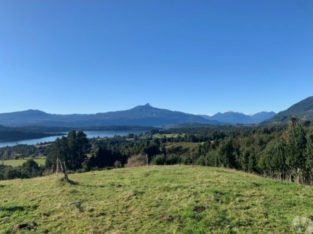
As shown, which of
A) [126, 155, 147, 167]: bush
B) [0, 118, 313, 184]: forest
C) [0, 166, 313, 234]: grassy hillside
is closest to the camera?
[0, 166, 313, 234]: grassy hillside

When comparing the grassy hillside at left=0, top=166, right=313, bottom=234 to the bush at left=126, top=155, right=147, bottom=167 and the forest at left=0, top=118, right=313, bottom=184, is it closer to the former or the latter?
the forest at left=0, top=118, right=313, bottom=184

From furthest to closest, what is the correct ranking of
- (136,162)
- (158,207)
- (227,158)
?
(227,158) → (136,162) → (158,207)

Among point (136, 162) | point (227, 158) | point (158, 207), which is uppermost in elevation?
point (158, 207)

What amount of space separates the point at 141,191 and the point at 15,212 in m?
6.49

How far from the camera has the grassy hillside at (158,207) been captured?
43.8 feet

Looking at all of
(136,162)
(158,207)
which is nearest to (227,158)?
(136,162)

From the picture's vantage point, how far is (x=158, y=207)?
15680mm

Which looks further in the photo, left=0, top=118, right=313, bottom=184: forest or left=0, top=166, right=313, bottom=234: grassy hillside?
left=0, top=118, right=313, bottom=184: forest

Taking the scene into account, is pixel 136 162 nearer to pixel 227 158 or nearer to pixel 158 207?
pixel 227 158

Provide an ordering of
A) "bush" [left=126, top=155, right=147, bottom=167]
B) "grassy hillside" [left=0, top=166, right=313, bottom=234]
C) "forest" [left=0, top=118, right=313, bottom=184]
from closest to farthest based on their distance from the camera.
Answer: "grassy hillside" [left=0, top=166, right=313, bottom=234] → "forest" [left=0, top=118, right=313, bottom=184] → "bush" [left=126, top=155, right=147, bottom=167]

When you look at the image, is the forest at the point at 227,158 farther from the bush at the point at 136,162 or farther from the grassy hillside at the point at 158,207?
the grassy hillside at the point at 158,207

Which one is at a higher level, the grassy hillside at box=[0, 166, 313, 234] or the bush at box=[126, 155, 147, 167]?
the grassy hillside at box=[0, 166, 313, 234]

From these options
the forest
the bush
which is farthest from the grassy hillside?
the bush

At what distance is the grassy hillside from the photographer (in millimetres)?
13336
